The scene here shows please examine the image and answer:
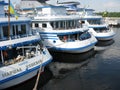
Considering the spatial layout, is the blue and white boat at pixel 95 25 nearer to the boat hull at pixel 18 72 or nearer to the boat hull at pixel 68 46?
the boat hull at pixel 68 46

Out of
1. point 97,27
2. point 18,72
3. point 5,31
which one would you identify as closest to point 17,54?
point 5,31

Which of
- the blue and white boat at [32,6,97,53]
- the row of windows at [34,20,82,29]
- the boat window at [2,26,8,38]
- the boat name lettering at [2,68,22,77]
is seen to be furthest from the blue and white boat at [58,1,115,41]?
the boat name lettering at [2,68,22,77]

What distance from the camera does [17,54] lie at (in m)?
20.2

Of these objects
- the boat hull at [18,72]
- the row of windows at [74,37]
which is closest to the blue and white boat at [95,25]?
the row of windows at [74,37]

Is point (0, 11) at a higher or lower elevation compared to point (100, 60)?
higher

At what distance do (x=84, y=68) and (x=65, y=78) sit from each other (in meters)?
4.01

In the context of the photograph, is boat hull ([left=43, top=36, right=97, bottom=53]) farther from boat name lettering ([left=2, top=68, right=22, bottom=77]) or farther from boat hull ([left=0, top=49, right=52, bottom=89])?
boat name lettering ([left=2, top=68, right=22, bottom=77])

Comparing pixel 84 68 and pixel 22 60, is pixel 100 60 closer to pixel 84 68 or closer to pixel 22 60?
pixel 84 68

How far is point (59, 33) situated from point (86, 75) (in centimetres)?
851

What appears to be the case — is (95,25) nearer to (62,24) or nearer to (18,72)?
(62,24)

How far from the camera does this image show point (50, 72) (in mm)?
22250

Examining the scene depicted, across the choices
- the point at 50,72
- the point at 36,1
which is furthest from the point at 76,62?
the point at 36,1

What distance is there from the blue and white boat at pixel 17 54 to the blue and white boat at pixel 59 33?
19.6ft

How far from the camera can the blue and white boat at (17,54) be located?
16.5 m
